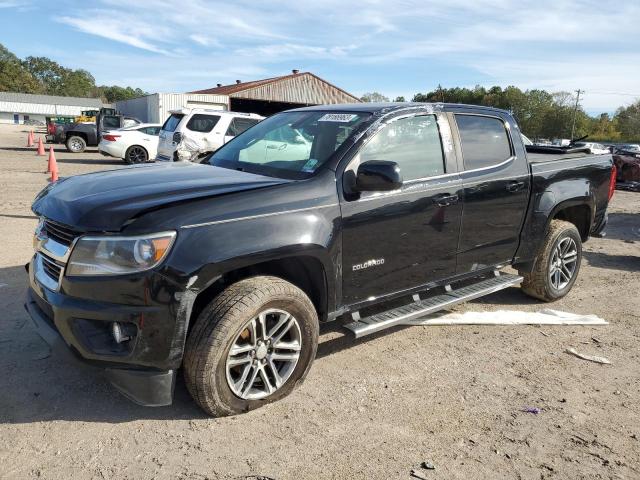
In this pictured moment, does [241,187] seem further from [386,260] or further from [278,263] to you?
[386,260]

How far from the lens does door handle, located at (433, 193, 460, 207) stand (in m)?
3.78

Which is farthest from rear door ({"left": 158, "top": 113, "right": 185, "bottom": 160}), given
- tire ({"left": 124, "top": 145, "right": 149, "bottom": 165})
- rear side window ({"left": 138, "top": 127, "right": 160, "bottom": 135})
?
rear side window ({"left": 138, "top": 127, "right": 160, "bottom": 135})

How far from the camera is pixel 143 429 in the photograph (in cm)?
287

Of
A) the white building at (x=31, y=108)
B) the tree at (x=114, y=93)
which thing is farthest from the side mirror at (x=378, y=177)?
the tree at (x=114, y=93)

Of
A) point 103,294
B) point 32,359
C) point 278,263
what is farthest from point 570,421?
point 32,359

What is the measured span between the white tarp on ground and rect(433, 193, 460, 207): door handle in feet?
3.96

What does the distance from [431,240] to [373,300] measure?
25.7 inches

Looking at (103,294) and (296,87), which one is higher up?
(296,87)

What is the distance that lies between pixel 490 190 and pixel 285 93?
36076 millimetres

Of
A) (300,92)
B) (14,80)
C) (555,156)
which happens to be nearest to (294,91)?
(300,92)

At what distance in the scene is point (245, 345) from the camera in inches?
117

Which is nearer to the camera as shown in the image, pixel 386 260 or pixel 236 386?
pixel 236 386

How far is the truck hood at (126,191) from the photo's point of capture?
106 inches

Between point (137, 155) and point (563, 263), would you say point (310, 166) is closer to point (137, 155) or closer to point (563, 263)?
point (563, 263)
